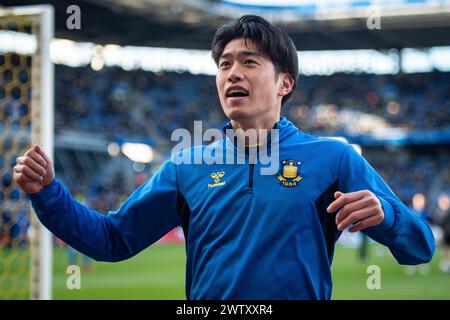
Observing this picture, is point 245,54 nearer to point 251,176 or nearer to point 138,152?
point 251,176

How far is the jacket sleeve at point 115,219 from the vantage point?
2363 mm

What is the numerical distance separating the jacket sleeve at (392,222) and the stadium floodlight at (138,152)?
2989 cm

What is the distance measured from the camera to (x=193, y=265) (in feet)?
7.86

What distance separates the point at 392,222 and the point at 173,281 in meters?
10.5

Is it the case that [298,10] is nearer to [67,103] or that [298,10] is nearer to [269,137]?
[67,103]

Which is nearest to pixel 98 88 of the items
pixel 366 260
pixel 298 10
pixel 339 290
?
Result: pixel 298 10

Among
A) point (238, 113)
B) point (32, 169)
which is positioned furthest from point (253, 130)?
point (32, 169)

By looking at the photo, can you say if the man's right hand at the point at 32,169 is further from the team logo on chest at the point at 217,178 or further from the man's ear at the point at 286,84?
the man's ear at the point at 286,84

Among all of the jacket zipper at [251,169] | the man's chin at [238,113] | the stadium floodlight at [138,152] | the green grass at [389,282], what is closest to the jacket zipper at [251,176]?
the jacket zipper at [251,169]

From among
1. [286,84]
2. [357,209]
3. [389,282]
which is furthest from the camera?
[389,282]

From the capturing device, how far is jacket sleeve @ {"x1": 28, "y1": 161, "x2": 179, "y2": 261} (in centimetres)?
236

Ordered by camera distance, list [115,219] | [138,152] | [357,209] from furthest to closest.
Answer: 1. [138,152]
2. [115,219]
3. [357,209]

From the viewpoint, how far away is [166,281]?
12.2m
